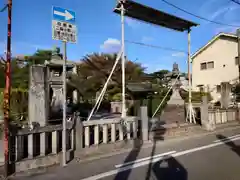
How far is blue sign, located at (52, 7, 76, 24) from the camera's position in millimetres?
4749

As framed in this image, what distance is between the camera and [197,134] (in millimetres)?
8625

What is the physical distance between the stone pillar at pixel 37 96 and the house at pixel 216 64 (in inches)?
826

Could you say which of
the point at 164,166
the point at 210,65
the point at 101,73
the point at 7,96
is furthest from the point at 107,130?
the point at 210,65

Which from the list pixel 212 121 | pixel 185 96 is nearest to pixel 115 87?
pixel 185 96

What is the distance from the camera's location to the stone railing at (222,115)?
10.2 meters

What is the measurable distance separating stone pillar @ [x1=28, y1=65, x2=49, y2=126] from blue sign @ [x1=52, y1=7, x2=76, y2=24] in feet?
5.87

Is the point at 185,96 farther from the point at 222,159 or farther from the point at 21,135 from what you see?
the point at 21,135

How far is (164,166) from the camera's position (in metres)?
4.97

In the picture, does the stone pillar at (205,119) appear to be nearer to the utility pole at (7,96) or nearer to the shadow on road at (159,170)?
the shadow on road at (159,170)

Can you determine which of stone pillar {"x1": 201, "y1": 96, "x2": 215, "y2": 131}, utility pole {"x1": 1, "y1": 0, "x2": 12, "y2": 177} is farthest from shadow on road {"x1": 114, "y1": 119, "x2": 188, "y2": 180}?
stone pillar {"x1": 201, "y1": 96, "x2": 215, "y2": 131}

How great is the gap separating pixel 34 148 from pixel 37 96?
1.60 metres

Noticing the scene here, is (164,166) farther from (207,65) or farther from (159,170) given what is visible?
(207,65)

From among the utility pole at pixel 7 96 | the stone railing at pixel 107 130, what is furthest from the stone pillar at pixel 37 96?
the utility pole at pixel 7 96

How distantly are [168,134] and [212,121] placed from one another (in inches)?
115
